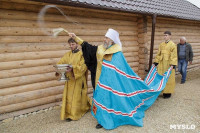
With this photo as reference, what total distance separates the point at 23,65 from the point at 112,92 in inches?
92.5

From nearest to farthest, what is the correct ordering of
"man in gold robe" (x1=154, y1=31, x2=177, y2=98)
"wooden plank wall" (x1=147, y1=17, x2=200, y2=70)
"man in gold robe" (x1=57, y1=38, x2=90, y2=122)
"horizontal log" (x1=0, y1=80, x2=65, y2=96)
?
1. "man in gold robe" (x1=57, y1=38, x2=90, y2=122)
2. "horizontal log" (x1=0, y1=80, x2=65, y2=96)
3. "man in gold robe" (x1=154, y1=31, x2=177, y2=98)
4. "wooden plank wall" (x1=147, y1=17, x2=200, y2=70)

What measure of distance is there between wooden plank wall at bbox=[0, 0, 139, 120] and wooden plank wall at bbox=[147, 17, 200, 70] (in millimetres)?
3528

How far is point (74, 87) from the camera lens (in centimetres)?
395

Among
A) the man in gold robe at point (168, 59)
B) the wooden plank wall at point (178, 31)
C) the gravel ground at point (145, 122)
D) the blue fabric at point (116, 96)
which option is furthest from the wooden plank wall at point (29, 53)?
the wooden plank wall at point (178, 31)

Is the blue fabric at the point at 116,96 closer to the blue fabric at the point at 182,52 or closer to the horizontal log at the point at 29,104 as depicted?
the horizontal log at the point at 29,104

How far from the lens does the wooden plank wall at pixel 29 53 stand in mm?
4020

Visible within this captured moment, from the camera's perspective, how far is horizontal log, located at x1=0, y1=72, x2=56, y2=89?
4.03 m

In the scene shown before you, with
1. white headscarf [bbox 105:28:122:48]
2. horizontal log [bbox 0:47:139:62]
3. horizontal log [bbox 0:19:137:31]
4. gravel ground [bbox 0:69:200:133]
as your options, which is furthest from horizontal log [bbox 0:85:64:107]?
white headscarf [bbox 105:28:122:48]

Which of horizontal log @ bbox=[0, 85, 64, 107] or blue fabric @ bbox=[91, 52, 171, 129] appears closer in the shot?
blue fabric @ bbox=[91, 52, 171, 129]

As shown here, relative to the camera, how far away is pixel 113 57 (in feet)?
12.0

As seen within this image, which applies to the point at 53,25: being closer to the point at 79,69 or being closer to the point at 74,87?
the point at 79,69

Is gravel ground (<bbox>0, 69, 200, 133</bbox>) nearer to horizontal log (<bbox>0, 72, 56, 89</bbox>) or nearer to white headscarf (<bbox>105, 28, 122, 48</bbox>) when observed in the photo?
horizontal log (<bbox>0, 72, 56, 89</bbox>)

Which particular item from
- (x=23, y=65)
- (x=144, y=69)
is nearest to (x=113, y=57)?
(x=23, y=65)

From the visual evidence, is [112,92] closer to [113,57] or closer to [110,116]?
[110,116]
